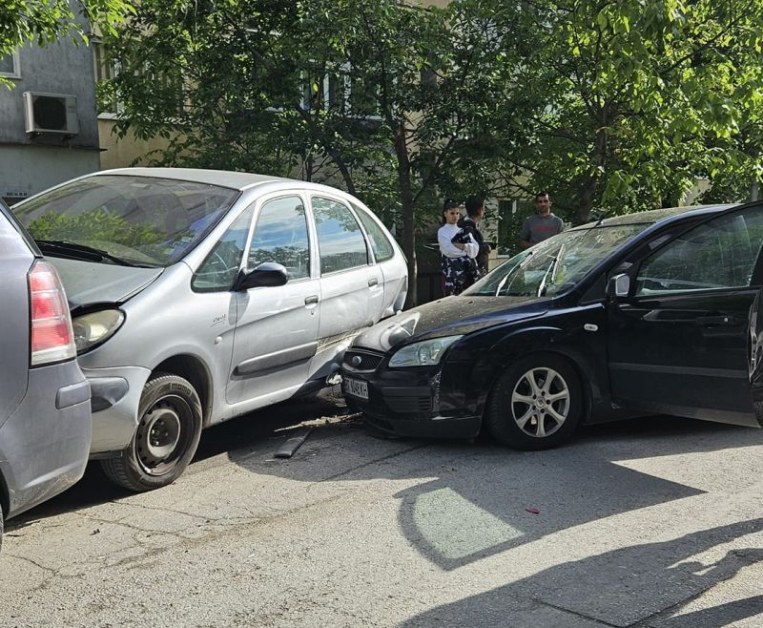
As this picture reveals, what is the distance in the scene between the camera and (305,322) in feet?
20.6

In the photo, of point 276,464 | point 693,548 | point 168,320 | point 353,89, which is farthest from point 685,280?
point 353,89

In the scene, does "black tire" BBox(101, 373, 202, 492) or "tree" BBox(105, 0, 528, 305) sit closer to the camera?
"black tire" BBox(101, 373, 202, 492)

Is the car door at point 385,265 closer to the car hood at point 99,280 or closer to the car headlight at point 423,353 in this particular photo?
the car headlight at point 423,353

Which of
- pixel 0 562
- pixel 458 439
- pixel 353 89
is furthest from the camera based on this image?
pixel 353 89

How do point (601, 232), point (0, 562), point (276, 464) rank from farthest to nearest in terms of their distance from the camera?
1. point (601, 232)
2. point (276, 464)
3. point (0, 562)

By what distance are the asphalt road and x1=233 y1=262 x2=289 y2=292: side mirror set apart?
113 centimetres

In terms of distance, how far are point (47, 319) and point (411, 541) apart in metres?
1.94

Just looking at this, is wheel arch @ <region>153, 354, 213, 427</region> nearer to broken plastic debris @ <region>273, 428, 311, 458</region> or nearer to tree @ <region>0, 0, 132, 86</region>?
broken plastic debris @ <region>273, 428, 311, 458</region>

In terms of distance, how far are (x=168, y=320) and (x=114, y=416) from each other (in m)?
0.66

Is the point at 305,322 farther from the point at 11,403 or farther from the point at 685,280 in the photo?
the point at 11,403

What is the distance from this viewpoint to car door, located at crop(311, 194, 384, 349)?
21.6ft

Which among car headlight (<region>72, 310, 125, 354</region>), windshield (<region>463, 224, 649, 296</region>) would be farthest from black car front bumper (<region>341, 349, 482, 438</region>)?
car headlight (<region>72, 310, 125, 354</region>)

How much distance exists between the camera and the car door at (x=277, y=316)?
5.76 m

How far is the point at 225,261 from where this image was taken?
5.72m
